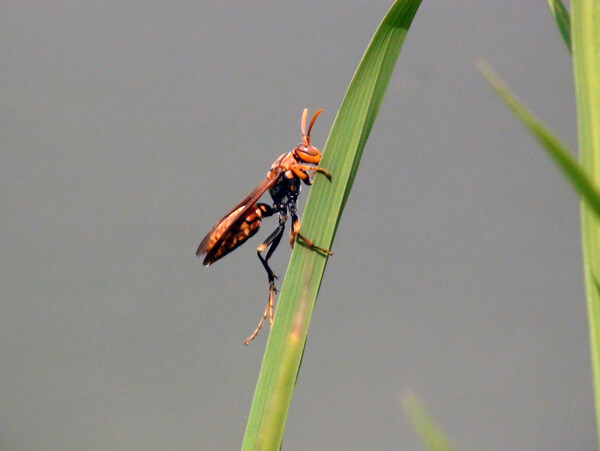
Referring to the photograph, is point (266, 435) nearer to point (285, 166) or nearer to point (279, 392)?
point (279, 392)

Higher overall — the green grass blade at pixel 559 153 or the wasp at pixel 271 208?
the wasp at pixel 271 208

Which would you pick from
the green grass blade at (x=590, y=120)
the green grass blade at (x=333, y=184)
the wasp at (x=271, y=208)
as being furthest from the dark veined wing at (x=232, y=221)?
the green grass blade at (x=590, y=120)

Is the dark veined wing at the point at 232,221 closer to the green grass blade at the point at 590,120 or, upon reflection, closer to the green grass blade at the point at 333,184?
the green grass blade at the point at 333,184

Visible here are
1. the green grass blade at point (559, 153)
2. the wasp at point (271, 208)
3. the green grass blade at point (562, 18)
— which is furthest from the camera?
the wasp at point (271, 208)

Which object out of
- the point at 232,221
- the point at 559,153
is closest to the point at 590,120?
the point at 559,153

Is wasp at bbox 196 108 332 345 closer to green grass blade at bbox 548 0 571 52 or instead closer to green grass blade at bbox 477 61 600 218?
green grass blade at bbox 548 0 571 52

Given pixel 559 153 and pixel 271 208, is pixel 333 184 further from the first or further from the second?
pixel 271 208
